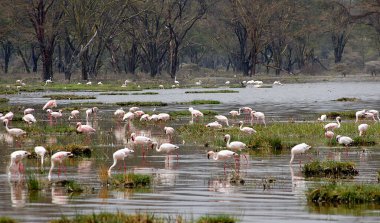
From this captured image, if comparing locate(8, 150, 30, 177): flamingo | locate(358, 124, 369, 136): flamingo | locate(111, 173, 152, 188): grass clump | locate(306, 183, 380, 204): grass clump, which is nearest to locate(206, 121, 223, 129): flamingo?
locate(358, 124, 369, 136): flamingo

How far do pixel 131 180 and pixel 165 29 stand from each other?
8416 centimetres

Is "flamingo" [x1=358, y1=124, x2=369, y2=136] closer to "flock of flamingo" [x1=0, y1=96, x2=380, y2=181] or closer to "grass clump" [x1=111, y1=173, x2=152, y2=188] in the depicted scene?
"flock of flamingo" [x1=0, y1=96, x2=380, y2=181]

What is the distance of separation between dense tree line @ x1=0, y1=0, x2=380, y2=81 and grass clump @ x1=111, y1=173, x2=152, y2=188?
6456 cm

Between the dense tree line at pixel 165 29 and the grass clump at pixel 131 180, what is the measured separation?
212 ft

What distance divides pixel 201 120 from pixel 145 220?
2666cm

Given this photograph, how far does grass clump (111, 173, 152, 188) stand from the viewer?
66.9 feet

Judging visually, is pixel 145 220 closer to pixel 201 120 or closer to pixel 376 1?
pixel 201 120

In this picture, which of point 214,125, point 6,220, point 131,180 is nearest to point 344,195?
point 131,180

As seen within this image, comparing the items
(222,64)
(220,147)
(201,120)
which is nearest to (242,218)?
(220,147)

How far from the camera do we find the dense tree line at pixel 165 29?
88.4 metres

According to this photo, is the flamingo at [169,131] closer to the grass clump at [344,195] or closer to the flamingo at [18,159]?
the flamingo at [18,159]

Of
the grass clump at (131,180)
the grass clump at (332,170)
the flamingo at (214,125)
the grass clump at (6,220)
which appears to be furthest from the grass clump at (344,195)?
the flamingo at (214,125)

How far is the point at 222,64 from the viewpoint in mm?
180250

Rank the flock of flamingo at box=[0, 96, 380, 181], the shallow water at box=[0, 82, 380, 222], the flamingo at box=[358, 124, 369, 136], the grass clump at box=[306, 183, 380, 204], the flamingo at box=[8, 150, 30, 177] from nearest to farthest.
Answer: the shallow water at box=[0, 82, 380, 222] → the grass clump at box=[306, 183, 380, 204] → the flamingo at box=[8, 150, 30, 177] → the flock of flamingo at box=[0, 96, 380, 181] → the flamingo at box=[358, 124, 369, 136]
